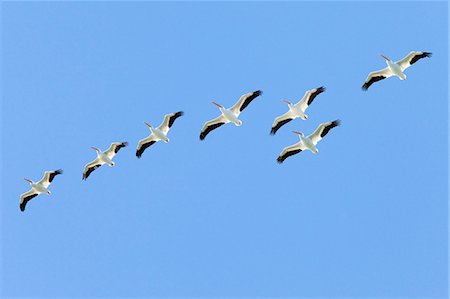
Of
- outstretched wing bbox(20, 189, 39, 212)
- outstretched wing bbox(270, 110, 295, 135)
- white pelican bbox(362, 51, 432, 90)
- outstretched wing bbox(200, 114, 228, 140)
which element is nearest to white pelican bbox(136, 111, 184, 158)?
outstretched wing bbox(200, 114, 228, 140)

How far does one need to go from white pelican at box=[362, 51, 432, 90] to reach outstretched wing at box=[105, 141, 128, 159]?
8398 millimetres

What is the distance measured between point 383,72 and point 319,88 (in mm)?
2300

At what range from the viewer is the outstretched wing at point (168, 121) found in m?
32.1

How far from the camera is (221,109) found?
103ft

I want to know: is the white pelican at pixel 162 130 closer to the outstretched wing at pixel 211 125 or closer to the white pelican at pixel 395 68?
the outstretched wing at pixel 211 125

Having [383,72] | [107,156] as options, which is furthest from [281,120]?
[107,156]

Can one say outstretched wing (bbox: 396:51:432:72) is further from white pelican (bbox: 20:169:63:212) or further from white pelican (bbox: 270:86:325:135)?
white pelican (bbox: 20:169:63:212)

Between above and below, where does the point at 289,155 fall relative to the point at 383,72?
below

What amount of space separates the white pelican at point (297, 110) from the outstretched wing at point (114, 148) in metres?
5.25

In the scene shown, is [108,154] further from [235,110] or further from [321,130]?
[321,130]

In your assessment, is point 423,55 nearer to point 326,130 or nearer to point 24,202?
point 326,130

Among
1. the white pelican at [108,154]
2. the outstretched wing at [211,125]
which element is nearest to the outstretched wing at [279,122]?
the outstretched wing at [211,125]

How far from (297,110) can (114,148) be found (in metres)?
6.62

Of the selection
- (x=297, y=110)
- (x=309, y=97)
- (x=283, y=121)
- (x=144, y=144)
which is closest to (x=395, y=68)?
(x=309, y=97)
